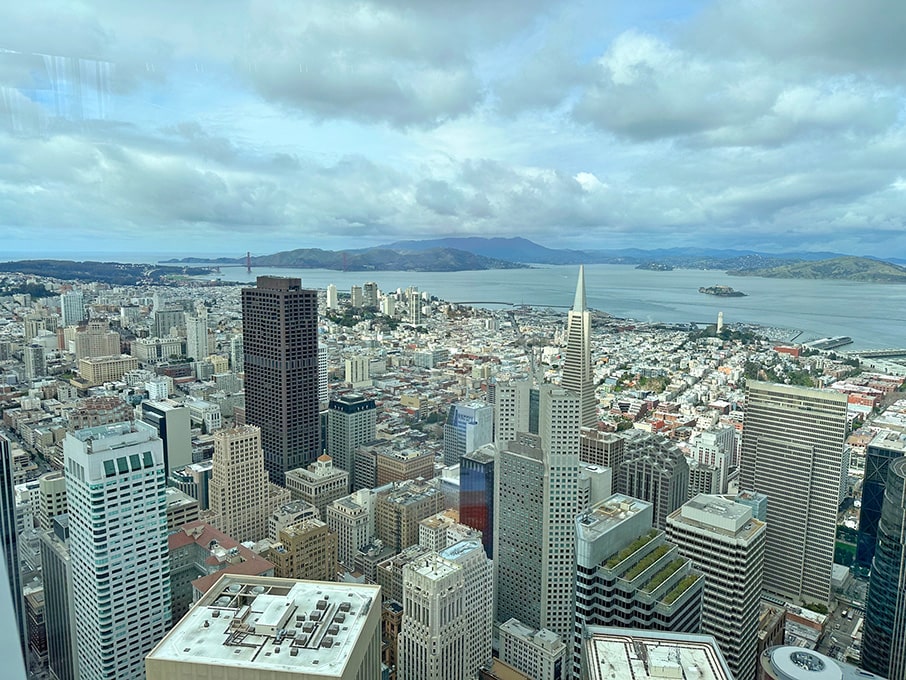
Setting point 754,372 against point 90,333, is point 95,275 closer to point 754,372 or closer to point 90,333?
point 90,333

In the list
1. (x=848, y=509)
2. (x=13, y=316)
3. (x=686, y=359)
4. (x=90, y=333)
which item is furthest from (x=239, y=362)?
(x=848, y=509)

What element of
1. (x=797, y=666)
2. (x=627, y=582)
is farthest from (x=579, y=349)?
(x=797, y=666)

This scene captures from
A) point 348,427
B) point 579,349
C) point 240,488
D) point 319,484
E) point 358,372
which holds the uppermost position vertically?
point 579,349

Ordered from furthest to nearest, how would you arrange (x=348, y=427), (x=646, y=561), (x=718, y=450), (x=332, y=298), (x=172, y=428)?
(x=332, y=298) < (x=348, y=427) < (x=172, y=428) < (x=718, y=450) < (x=646, y=561)

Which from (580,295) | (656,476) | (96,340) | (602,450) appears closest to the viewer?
(656,476)

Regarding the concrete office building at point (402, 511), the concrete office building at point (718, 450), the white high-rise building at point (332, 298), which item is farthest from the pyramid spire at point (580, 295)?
the white high-rise building at point (332, 298)

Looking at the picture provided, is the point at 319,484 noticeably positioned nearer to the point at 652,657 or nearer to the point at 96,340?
the point at 96,340

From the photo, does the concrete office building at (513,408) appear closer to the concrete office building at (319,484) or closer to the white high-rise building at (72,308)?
the concrete office building at (319,484)
